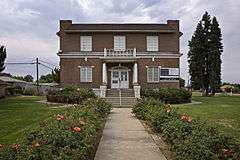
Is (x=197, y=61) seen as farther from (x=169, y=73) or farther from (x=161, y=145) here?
(x=161, y=145)

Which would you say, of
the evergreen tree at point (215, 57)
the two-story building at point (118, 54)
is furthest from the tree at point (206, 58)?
the two-story building at point (118, 54)

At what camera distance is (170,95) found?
35.2 metres

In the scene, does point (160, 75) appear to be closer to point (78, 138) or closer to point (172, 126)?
point (172, 126)

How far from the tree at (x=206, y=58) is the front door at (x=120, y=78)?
16006 millimetres

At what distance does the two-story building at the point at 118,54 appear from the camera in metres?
42.0

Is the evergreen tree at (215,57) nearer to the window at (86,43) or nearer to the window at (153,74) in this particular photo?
the window at (153,74)

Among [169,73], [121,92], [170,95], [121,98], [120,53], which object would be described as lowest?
[121,98]

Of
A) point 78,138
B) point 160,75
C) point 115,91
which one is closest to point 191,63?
point 160,75

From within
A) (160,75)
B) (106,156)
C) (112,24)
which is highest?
(112,24)

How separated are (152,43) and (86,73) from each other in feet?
26.2

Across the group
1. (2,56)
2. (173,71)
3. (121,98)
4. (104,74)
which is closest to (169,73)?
(173,71)

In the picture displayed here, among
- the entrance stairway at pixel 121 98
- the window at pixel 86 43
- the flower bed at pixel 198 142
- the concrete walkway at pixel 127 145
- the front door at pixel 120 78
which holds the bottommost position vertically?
the concrete walkway at pixel 127 145

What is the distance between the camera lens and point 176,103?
3575 centimetres

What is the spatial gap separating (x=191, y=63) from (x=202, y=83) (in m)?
3.41
